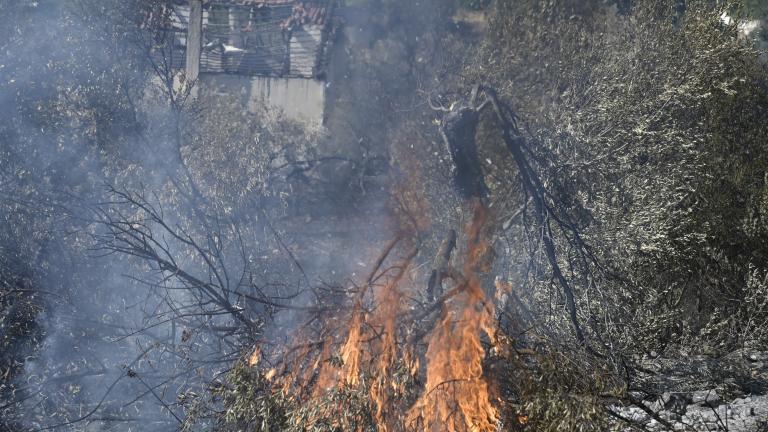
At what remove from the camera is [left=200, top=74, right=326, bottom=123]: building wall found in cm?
3309

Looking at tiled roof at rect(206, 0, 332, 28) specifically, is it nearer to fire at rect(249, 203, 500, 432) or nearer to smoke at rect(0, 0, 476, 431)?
smoke at rect(0, 0, 476, 431)

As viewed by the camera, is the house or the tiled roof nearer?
the house

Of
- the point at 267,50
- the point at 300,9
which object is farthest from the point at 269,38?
the point at 300,9

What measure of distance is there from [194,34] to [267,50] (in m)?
3.62

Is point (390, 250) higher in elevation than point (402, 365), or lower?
lower

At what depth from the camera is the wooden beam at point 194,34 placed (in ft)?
106

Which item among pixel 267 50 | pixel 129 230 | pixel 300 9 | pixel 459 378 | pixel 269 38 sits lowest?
pixel 129 230

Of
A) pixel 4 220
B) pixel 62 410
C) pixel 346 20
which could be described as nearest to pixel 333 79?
pixel 346 20

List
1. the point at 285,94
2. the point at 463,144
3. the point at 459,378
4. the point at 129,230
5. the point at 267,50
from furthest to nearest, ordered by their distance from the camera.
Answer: the point at 267,50
the point at 285,94
the point at 129,230
the point at 463,144
the point at 459,378

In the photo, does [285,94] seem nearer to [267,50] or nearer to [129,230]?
[267,50]

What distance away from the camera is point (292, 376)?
35.4ft

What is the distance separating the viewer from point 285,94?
33.4m

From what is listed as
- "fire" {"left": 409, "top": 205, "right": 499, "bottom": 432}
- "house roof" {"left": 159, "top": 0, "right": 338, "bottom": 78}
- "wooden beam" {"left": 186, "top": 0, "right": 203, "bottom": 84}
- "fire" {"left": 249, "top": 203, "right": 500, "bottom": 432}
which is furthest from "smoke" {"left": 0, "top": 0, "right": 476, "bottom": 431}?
"house roof" {"left": 159, "top": 0, "right": 338, "bottom": 78}

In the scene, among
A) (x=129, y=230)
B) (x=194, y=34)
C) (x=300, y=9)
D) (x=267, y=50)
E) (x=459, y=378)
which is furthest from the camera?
(x=300, y=9)
